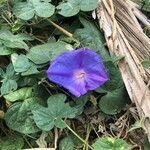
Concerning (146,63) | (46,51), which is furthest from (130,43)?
(46,51)

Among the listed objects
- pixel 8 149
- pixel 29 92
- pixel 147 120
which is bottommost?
pixel 8 149

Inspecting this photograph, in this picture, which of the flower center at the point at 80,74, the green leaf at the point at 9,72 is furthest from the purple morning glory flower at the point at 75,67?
the green leaf at the point at 9,72

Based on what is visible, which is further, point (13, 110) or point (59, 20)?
point (59, 20)

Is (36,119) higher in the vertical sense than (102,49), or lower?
lower

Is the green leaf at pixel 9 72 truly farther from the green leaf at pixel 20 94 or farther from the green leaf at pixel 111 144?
the green leaf at pixel 111 144

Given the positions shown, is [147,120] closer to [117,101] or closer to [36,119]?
[117,101]

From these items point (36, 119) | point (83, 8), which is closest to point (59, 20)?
point (83, 8)
